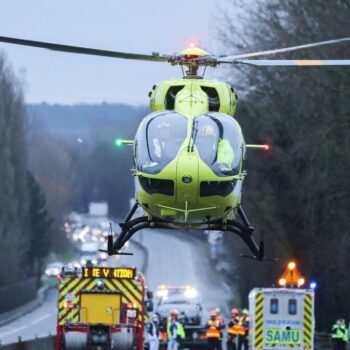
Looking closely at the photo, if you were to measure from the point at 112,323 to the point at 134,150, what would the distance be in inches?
496

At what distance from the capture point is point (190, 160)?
74.1ft

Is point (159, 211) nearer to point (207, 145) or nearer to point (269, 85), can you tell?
point (207, 145)

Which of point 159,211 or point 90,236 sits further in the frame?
point 90,236

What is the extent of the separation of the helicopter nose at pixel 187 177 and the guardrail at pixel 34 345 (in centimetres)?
1146

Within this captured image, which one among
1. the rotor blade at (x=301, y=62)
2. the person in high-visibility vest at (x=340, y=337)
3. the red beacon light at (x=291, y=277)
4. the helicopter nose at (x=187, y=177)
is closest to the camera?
the rotor blade at (x=301, y=62)

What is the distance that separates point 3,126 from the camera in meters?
92.9

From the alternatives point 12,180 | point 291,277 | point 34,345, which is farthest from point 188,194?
point 12,180

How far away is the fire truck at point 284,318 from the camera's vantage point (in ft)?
127

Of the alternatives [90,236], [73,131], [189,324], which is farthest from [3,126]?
[73,131]

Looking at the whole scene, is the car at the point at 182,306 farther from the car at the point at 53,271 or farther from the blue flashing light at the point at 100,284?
the blue flashing light at the point at 100,284

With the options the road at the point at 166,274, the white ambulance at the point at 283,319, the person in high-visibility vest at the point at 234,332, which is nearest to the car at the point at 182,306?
the person in high-visibility vest at the point at 234,332

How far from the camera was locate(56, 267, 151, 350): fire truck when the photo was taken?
35.5m

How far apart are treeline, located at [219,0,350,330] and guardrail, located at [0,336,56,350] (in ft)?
38.7

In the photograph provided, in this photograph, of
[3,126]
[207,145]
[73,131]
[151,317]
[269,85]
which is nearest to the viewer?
[207,145]
